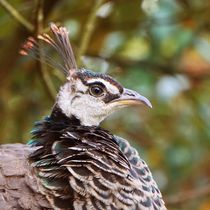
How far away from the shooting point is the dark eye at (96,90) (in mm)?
3879

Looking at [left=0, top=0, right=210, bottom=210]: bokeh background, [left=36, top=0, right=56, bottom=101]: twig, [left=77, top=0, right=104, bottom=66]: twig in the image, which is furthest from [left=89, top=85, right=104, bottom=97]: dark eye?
[left=0, top=0, right=210, bottom=210]: bokeh background

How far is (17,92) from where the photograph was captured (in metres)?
5.30

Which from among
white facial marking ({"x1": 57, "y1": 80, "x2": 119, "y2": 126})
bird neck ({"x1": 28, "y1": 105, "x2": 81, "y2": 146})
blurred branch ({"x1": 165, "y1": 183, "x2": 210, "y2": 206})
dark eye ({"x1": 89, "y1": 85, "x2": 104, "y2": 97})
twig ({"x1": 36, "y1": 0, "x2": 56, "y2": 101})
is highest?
twig ({"x1": 36, "y1": 0, "x2": 56, "y2": 101})

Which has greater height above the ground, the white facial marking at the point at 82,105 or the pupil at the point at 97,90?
the pupil at the point at 97,90

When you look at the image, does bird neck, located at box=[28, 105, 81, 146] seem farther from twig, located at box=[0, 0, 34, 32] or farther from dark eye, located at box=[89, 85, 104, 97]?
twig, located at box=[0, 0, 34, 32]

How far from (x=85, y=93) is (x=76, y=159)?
0.38m

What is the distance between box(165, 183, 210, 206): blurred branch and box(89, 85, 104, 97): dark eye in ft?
3.72

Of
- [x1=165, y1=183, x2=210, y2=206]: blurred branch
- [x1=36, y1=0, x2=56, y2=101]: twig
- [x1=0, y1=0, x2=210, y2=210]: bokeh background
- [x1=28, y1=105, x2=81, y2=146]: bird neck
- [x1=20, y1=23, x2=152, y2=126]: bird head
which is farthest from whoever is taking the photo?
[x1=0, y1=0, x2=210, y2=210]: bokeh background

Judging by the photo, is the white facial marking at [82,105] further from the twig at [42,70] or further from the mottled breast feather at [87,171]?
the twig at [42,70]

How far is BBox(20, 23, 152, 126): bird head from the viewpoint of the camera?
385cm

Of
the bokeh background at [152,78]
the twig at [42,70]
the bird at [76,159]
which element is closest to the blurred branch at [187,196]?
Result: the bokeh background at [152,78]

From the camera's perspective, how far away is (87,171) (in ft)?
11.8

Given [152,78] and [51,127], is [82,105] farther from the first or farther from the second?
[152,78]

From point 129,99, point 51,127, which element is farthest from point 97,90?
point 51,127
